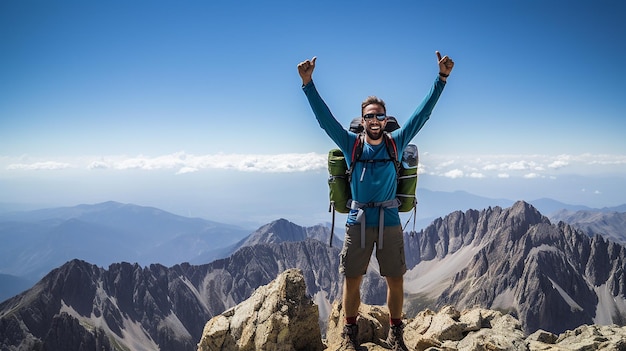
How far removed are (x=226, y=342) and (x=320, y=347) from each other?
2.80m

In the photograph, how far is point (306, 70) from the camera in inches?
375

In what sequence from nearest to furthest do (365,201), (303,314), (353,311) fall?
(365,201), (353,311), (303,314)

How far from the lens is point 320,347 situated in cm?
1197

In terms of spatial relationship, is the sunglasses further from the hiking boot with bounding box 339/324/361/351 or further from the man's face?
the hiking boot with bounding box 339/324/361/351

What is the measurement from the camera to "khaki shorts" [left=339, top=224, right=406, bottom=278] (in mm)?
9758

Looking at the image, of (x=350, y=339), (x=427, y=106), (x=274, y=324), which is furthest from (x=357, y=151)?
(x=274, y=324)

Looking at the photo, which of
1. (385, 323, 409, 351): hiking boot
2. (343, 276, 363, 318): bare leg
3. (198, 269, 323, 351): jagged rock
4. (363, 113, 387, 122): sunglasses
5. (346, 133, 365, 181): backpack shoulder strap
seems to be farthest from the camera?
(198, 269, 323, 351): jagged rock

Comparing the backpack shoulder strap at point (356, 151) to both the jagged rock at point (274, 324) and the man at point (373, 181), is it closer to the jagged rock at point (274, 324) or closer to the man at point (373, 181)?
the man at point (373, 181)

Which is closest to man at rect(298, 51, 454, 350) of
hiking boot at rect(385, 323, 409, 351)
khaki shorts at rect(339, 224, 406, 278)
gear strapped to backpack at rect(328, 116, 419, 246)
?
khaki shorts at rect(339, 224, 406, 278)

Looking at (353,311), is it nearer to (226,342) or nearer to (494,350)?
(226,342)

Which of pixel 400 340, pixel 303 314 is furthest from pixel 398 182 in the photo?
pixel 303 314

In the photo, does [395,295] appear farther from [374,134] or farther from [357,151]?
[374,134]

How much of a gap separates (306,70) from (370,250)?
4.68 meters

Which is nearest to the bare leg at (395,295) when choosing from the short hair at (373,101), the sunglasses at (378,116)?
the sunglasses at (378,116)
